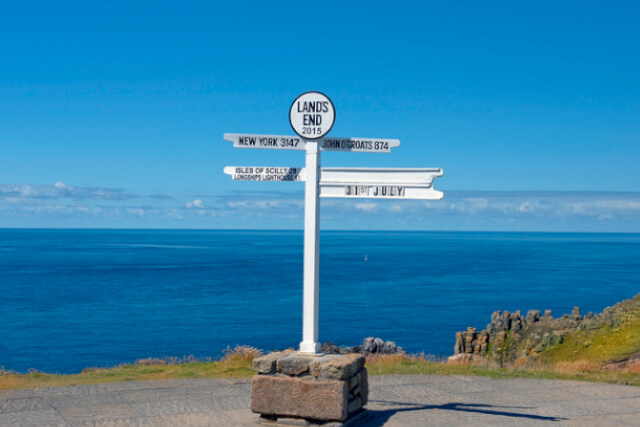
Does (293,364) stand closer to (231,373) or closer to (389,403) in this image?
(389,403)

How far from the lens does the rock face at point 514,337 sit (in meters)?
23.2

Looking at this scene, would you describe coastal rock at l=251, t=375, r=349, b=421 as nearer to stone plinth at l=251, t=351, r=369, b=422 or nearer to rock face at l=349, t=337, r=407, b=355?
stone plinth at l=251, t=351, r=369, b=422

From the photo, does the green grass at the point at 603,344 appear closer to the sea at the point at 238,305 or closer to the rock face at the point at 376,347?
the sea at the point at 238,305

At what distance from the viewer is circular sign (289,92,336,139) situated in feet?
24.7

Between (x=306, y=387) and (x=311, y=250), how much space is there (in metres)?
1.60

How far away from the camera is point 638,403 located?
28.7ft

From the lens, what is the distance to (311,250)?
7547 mm

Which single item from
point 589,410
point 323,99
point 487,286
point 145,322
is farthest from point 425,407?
point 487,286

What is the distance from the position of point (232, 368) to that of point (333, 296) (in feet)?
196

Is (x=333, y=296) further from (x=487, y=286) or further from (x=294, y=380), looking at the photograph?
(x=294, y=380)

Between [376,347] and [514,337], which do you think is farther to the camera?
[376,347]

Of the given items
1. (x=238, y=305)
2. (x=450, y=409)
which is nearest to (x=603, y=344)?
(x=450, y=409)

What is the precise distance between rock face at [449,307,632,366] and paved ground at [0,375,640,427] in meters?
13.4

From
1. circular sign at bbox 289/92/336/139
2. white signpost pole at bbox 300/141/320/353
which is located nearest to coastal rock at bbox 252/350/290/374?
white signpost pole at bbox 300/141/320/353
